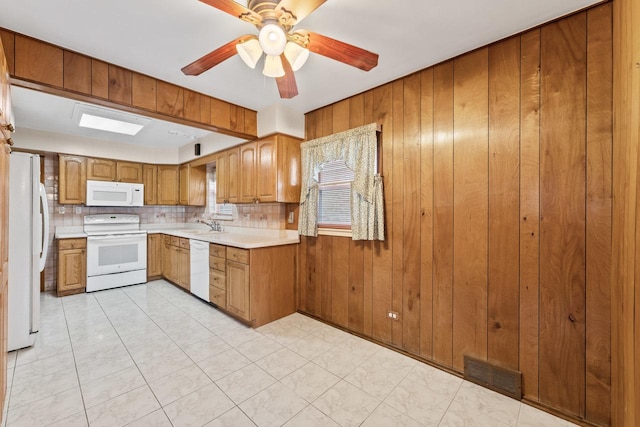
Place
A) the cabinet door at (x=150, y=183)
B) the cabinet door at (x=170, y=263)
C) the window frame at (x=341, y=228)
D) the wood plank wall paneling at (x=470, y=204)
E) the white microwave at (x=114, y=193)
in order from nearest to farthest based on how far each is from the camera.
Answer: the wood plank wall paneling at (x=470, y=204) < the window frame at (x=341, y=228) < the white microwave at (x=114, y=193) < the cabinet door at (x=170, y=263) < the cabinet door at (x=150, y=183)

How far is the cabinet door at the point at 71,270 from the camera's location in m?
3.88

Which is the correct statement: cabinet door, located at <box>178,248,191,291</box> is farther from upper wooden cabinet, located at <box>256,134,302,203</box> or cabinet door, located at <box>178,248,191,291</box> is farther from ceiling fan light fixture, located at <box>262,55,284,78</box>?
ceiling fan light fixture, located at <box>262,55,284,78</box>

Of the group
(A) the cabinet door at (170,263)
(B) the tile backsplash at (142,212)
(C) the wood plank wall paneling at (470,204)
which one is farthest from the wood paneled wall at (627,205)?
(A) the cabinet door at (170,263)

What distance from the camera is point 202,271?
11.7 ft

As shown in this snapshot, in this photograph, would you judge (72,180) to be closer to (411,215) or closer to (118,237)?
(118,237)

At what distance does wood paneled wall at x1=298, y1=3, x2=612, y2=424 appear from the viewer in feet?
5.16

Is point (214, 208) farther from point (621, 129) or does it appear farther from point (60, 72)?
point (621, 129)

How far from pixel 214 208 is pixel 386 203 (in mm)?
3548

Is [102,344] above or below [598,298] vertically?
below

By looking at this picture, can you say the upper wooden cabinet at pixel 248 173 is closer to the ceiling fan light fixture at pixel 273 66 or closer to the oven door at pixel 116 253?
the ceiling fan light fixture at pixel 273 66

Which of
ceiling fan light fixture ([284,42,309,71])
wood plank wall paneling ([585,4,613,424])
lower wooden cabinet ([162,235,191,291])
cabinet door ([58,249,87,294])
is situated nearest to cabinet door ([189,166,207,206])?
lower wooden cabinet ([162,235,191,291])

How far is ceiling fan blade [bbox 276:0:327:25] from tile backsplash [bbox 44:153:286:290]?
243 cm

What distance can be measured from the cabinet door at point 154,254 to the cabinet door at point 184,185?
0.75 metres

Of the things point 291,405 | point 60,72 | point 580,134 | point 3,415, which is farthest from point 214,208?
point 580,134
